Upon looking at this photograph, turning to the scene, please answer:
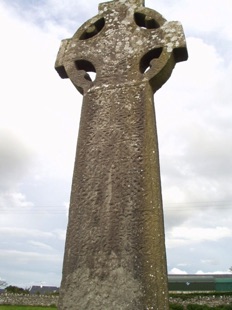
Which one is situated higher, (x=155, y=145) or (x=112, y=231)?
(x=155, y=145)

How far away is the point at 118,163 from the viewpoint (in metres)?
3.73

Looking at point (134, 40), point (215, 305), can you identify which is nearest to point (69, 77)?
point (134, 40)

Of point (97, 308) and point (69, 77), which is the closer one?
point (97, 308)

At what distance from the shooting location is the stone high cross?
3.24 metres

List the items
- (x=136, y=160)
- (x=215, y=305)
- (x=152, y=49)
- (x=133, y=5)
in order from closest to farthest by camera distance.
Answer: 1. (x=136, y=160)
2. (x=152, y=49)
3. (x=133, y=5)
4. (x=215, y=305)

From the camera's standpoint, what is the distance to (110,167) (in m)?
3.75

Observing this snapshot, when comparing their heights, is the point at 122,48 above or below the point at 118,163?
above

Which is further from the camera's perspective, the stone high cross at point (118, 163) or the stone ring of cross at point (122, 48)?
the stone ring of cross at point (122, 48)

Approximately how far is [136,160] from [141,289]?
1204mm

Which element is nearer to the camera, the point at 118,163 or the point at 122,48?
the point at 118,163

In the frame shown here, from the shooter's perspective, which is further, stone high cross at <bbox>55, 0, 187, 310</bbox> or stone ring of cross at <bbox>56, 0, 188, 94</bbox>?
stone ring of cross at <bbox>56, 0, 188, 94</bbox>

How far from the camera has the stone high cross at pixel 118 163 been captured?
3242 mm

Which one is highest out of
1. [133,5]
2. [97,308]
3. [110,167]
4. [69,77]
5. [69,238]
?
[133,5]

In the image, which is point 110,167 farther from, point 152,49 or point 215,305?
point 215,305
